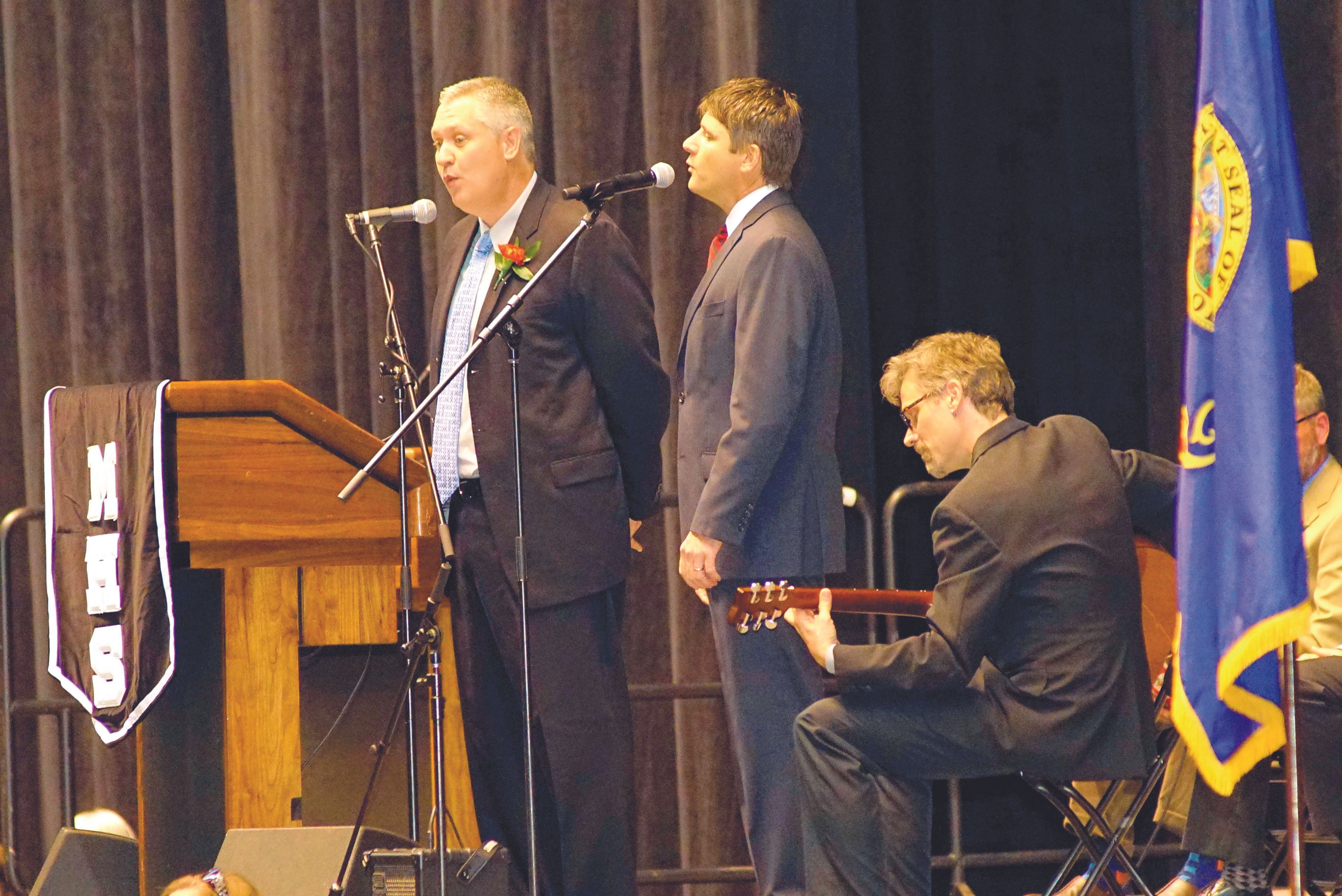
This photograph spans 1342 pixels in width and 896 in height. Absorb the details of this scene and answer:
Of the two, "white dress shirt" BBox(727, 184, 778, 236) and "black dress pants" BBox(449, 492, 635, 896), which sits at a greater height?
"white dress shirt" BBox(727, 184, 778, 236)

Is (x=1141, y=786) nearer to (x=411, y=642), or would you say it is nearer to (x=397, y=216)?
(x=411, y=642)

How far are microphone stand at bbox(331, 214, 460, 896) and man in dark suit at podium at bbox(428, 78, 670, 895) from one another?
0.16 m

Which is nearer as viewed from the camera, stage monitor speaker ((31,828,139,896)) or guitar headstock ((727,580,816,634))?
guitar headstock ((727,580,816,634))

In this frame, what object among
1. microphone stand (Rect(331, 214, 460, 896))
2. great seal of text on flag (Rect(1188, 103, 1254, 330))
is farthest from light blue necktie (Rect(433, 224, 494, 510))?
great seal of text on flag (Rect(1188, 103, 1254, 330))

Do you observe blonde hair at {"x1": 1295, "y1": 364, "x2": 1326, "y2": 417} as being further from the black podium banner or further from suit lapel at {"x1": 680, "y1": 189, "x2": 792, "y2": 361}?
the black podium banner

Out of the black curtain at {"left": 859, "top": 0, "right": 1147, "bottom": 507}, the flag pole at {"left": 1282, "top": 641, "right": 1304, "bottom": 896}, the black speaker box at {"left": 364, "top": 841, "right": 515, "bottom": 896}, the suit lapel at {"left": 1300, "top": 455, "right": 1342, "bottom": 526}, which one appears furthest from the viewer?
the black curtain at {"left": 859, "top": 0, "right": 1147, "bottom": 507}

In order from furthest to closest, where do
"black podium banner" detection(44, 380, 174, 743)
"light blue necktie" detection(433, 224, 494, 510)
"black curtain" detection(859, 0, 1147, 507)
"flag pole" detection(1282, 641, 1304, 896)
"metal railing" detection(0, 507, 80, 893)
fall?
"black curtain" detection(859, 0, 1147, 507) → "metal railing" detection(0, 507, 80, 893) → "light blue necktie" detection(433, 224, 494, 510) → "black podium banner" detection(44, 380, 174, 743) → "flag pole" detection(1282, 641, 1304, 896)

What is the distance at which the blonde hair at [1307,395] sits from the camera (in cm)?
A: 349

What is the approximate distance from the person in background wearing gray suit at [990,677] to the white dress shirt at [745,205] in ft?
2.41

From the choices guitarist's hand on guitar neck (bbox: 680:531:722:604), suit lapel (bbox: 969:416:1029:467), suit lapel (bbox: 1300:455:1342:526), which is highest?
suit lapel (bbox: 969:416:1029:467)

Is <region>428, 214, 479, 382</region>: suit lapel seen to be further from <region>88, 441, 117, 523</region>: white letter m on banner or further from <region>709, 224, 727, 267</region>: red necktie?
<region>88, 441, 117, 523</region>: white letter m on banner

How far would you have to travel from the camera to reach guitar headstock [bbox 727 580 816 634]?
2936 mm

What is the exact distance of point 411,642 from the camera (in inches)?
108

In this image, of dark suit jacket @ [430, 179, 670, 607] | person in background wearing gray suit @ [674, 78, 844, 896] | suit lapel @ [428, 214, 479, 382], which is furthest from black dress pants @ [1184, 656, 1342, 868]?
suit lapel @ [428, 214, 479, 382]
